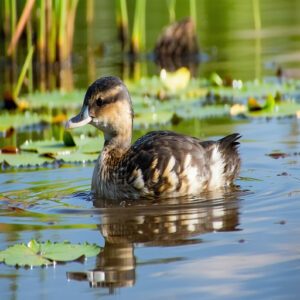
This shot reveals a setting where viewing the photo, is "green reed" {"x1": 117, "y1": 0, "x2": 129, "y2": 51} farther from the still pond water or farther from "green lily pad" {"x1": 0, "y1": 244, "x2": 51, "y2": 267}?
"green lily pad" {"x1": 0, "y1": 244, "x2": 51, "y2": 267}

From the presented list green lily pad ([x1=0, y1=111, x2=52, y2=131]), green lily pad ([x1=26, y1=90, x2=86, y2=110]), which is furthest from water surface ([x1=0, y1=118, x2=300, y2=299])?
green lily pad ([x1=26, y1=90, x2=86, y2=110])

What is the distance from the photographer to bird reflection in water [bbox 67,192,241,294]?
5.93 meters

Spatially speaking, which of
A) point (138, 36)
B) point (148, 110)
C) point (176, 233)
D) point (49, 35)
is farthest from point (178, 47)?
point (176, 233)

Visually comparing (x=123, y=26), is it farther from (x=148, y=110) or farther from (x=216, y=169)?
(x=216, y=169)

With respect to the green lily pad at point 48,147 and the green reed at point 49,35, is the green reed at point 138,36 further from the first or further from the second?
the green lily pad at point 48,147

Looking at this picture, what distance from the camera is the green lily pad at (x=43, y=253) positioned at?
242 inches

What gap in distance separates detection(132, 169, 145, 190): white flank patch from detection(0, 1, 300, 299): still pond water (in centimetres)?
27

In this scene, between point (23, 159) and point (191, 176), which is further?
point (23, 159)

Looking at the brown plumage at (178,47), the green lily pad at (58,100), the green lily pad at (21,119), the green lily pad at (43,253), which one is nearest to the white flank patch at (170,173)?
the green lily pad at (43,253)

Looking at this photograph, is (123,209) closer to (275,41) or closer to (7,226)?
(7,226)

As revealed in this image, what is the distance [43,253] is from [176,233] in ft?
3.12

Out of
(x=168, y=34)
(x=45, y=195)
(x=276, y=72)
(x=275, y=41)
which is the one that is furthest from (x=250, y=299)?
(x=275, y=41)

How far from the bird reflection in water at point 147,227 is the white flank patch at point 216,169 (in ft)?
0.78

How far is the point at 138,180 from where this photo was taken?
800 centimetres
